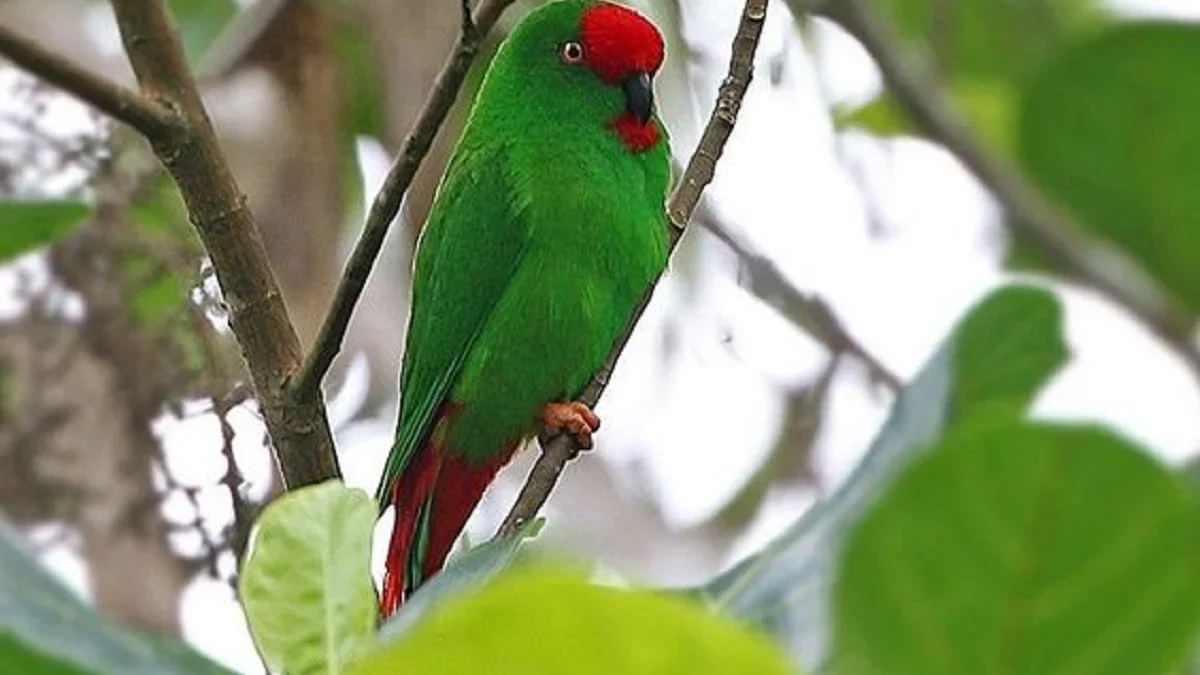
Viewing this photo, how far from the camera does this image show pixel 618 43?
285 cm

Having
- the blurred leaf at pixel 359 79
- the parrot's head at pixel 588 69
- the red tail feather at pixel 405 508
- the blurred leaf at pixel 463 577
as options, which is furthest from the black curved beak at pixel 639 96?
the blurred leaf at pixel 463 577

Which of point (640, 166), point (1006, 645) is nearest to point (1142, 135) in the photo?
point (1006, 645)

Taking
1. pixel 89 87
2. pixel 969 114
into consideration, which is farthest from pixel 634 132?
pixel 89 87

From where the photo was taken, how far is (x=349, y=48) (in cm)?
379

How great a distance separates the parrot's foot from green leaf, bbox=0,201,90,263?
3.80 ft

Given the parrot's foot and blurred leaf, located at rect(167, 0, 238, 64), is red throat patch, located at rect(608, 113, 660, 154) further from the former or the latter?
blurred leaf, located at rect(167, 0, 238, 64)

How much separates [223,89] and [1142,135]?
4.91ft

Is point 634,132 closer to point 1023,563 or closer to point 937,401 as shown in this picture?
point 937,401

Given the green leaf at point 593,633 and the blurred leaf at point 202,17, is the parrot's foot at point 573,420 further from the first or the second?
the green leaf at point 593,633

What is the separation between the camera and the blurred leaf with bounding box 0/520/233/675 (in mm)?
783

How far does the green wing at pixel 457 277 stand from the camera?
274cm

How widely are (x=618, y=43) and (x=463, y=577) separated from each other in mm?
1918

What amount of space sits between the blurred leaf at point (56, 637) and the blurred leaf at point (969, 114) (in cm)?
183

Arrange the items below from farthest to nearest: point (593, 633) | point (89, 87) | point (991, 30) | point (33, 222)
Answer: point (991, 30) → point (89, 87) → point (33, 222) → point (593, 633)
